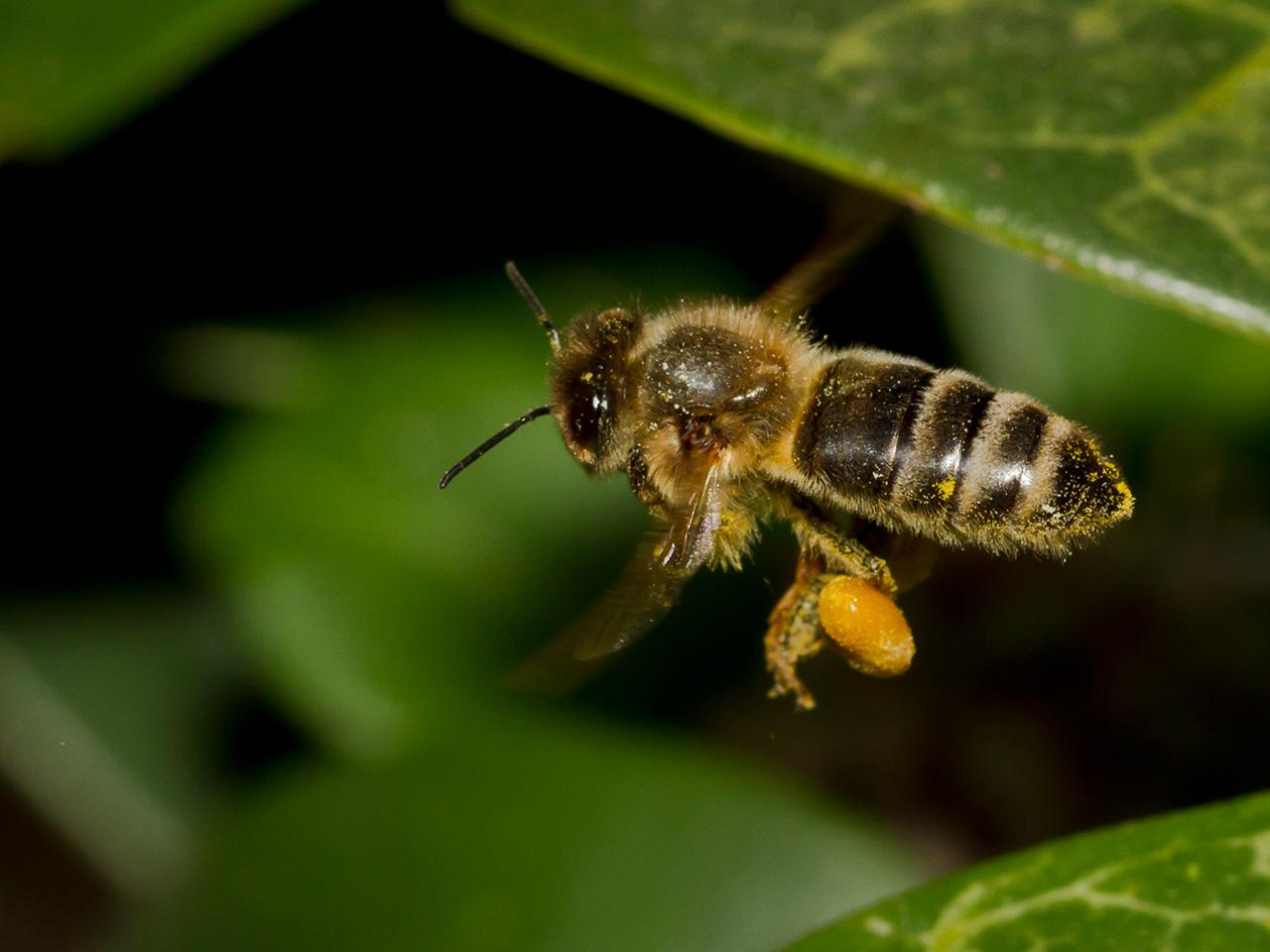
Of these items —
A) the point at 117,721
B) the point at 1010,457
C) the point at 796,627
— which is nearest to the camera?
the point at 1010,457

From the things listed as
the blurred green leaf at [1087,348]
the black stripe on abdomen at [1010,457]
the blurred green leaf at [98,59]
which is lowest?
the blurred green leaf at [1087,348]

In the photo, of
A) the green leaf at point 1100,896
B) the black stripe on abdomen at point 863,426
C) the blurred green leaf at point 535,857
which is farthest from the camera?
the blurred green leaf at point 535,857

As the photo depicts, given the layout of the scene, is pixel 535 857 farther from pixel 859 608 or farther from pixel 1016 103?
pixel 1016 103

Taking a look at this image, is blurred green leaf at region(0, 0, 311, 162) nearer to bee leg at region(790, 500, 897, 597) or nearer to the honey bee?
the honey bee

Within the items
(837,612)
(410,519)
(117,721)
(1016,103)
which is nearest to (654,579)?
(837,612)

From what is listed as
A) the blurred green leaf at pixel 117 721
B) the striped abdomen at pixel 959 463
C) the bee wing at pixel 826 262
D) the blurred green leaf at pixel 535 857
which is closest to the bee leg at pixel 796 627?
the striped abdomen at pixel 959 463

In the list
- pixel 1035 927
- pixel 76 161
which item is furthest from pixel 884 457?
pixel 76 161

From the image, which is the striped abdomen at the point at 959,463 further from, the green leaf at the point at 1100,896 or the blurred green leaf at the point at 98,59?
the blurred green leaf at the point at 98,59
